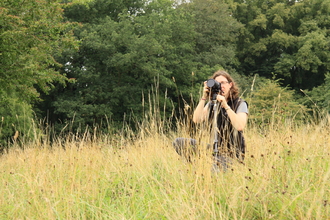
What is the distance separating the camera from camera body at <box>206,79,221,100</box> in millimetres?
3273

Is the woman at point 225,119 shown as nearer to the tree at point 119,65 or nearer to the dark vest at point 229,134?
the dark vest at point 229,134

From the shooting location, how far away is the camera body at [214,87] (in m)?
3.27

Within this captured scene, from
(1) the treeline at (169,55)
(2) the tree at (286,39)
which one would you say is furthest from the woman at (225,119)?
(2) the tree at (286,39)

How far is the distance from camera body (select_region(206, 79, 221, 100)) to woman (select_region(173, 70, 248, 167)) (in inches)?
0.7

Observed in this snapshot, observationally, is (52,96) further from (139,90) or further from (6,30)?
(6,30)

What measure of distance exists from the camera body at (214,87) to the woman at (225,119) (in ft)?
0.05

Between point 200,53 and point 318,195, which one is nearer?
point 318,195

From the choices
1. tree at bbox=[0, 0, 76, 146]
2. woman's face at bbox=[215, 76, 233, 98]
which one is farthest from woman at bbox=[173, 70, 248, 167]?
tree at bbox=[0, 0, 76, 146]

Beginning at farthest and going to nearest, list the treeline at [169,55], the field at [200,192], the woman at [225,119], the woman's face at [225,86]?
the treeline at [169,55] → the woman's face at [225,86] → the woman at [225,119] → the field at [200,192]

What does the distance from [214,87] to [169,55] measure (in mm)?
19294

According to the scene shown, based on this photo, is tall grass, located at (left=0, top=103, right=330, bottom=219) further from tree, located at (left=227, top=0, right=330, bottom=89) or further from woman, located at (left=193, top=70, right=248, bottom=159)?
tree, located at (left=227, top=0, right=330, bottom=89)

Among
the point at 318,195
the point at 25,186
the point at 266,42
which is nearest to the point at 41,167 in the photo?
the point at 25,186

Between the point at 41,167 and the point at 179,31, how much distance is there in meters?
20.7

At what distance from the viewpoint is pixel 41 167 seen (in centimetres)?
363
